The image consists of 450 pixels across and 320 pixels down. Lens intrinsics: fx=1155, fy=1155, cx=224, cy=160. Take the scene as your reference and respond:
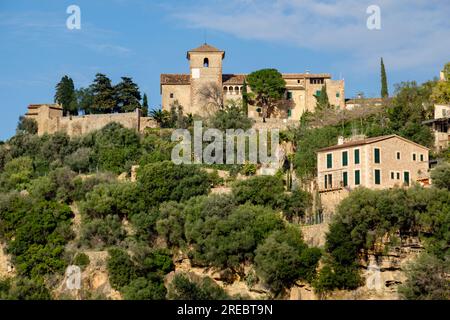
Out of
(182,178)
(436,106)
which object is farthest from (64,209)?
(436,106)

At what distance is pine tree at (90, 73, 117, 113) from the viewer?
2916 inches

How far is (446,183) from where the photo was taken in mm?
51938

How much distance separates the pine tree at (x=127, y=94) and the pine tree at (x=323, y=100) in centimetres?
1155

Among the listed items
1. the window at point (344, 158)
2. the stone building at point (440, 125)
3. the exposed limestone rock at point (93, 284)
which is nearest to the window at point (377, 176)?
the window at point (344, 158)

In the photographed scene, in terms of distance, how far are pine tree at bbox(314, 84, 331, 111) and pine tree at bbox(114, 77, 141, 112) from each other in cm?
1155

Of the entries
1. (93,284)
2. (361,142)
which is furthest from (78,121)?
(361,142)

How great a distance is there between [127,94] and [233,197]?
2250cm

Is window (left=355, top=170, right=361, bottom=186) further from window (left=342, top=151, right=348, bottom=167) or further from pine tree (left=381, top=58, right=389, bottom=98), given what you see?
pine tree (left=381, top=58, right=389, bottom=98)

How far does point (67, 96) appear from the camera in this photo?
245 feet

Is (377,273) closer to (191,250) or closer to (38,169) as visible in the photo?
(191,250)

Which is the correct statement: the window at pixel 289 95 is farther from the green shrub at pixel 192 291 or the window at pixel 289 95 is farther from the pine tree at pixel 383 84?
the green shrub at pixel 192 291

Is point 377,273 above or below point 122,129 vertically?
below

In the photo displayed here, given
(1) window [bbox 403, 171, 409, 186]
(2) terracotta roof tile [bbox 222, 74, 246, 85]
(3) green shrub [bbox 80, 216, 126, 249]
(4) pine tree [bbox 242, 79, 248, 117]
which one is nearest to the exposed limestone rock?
(3) green shrub [bbox 80, 216, 126, 249]

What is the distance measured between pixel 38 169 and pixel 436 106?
74.8ft
